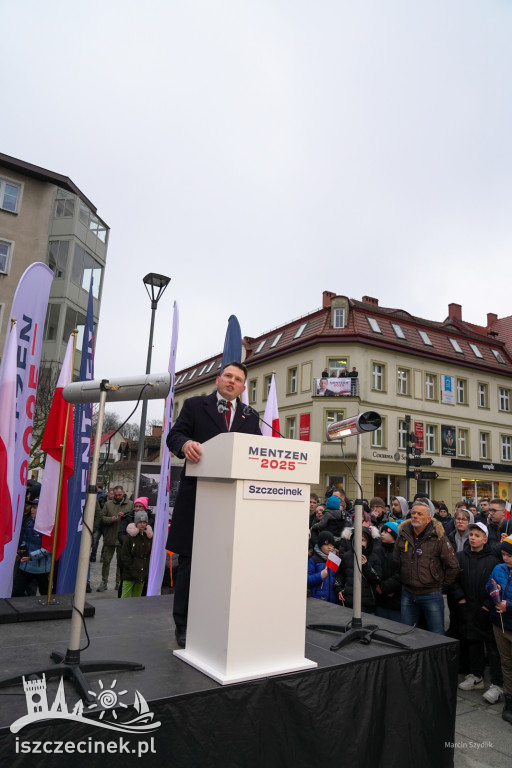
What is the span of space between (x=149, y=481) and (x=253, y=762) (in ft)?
27.2

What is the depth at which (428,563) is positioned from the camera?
5434 millimetres

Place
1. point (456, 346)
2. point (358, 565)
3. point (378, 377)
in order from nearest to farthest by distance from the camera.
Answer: point (358, 565), point (378, 377), point (456, 346)

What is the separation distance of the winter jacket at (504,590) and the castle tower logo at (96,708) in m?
3.86

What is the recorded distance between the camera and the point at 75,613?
273cm

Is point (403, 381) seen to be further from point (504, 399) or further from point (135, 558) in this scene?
point (135, 558)

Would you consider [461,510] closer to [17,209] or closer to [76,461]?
[76,461]

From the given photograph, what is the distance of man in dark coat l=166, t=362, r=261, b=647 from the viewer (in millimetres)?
3439

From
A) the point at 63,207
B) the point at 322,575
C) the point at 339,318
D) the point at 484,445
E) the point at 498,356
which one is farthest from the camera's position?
the point at 498,356

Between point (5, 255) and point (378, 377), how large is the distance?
66.9 feet

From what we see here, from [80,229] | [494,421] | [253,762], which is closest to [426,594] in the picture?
[253,762]

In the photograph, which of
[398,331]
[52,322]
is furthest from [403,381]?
[52,322]

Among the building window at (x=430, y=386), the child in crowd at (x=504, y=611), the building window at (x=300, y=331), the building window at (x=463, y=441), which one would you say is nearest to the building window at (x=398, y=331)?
the building window at (x=430, y=386)

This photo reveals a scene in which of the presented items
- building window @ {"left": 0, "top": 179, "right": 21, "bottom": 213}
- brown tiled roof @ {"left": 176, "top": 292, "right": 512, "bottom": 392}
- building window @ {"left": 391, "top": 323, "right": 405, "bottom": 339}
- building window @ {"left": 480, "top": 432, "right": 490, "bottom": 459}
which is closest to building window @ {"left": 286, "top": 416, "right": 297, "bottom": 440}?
brown tiled roof @ {"left": 176, "top": 292, "right": 512, "bottom": 392}

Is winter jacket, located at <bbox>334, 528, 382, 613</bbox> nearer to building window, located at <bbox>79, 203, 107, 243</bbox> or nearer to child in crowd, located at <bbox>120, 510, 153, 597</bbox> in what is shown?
child in crowd, located at <bbox>120, 510, 153, 597</bbox>
